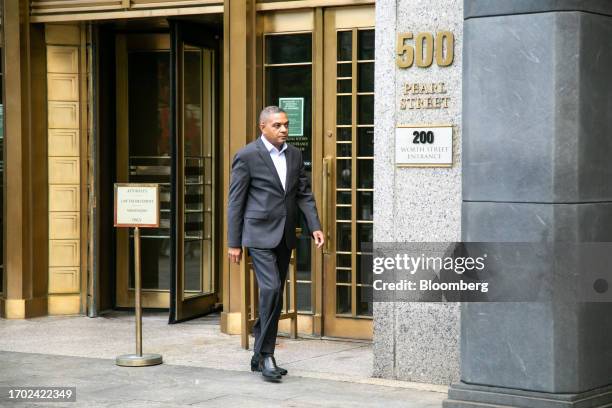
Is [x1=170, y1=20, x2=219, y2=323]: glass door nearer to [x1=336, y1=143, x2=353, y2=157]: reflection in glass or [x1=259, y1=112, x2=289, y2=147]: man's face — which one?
[x1=336, y1=143, x2=353, y2=157]: reflection in glass

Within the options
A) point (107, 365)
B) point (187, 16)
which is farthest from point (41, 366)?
point (187, 16)

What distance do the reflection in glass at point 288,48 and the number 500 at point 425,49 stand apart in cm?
217

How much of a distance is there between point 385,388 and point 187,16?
440cm

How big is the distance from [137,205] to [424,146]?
2.28m

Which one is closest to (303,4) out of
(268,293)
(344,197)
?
(344,197)

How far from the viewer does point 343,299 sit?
9.56 meters

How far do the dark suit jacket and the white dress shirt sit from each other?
3 cm

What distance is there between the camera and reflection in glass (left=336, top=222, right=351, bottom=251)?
952cm

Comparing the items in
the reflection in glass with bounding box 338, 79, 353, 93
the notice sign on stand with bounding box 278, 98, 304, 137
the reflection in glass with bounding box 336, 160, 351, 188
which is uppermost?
the reflection in glass with bounding box 338, 79, 353, 93

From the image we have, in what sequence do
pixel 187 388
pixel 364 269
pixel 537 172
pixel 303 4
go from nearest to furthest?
pixel 537 172
pixel 187 388
pixel 364 269
pixel 303 4

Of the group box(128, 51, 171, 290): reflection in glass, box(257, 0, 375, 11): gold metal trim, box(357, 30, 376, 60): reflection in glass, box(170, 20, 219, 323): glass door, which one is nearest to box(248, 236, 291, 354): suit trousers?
box(357, 30, 376, 60): reflection in glass

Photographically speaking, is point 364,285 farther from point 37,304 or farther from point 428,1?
point 37,304

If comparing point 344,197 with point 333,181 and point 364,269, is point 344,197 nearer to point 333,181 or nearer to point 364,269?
point 333,181

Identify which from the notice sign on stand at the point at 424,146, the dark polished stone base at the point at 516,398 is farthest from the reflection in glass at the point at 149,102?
the dark polished stone base at the point at 516,398
